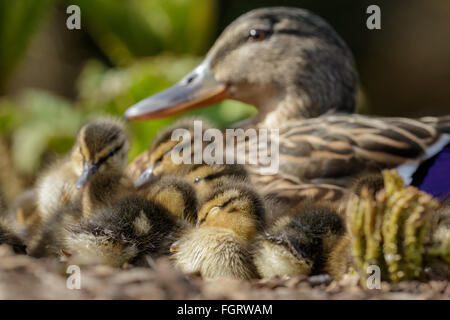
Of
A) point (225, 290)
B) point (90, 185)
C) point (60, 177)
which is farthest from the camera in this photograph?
point (60, 177)

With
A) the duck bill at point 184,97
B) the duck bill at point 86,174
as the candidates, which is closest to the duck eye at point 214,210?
the duck bill at point 86,174

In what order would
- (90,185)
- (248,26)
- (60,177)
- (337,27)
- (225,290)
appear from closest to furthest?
(225,290)
(90,185)
(60,177)
(248,26)
(337,27)

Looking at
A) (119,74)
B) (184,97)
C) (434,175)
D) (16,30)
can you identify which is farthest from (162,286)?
(16,30)

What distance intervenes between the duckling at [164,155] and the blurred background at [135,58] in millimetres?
2756

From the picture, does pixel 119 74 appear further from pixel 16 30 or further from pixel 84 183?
pixel 84 183

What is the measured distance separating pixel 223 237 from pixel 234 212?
0.31 feet

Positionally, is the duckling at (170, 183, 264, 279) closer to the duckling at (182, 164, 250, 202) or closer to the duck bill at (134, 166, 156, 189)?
the duckling at (182, 164, 250, 202)

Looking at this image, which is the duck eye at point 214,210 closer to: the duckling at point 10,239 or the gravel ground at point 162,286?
the gravel ground at point 162,286

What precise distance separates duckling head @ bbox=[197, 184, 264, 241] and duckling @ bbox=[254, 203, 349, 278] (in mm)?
51

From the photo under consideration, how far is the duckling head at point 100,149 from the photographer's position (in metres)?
2.48

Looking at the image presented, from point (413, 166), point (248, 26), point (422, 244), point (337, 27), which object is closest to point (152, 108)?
point (248, 26)
